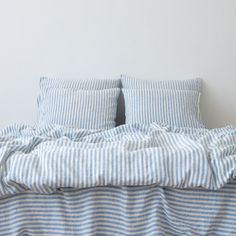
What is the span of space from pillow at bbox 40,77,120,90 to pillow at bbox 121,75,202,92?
0.09 m

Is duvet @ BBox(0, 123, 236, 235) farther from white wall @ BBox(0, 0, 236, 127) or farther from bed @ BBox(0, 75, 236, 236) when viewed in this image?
white wall @ BBox(0, 0, 236, 127)

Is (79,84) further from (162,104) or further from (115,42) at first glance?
(162,104)

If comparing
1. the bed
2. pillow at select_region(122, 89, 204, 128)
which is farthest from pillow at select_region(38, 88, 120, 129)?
the bed

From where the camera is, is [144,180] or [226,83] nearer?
[144,180]

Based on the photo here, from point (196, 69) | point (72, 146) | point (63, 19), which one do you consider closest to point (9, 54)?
point (63, 19)

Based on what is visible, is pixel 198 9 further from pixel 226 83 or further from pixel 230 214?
pixel 230 214

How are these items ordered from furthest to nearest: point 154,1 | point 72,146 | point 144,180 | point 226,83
Answer: point 226,83 < point 154,1 < point 72,146 < point 144,180

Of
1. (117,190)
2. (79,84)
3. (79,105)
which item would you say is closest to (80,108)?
(79,105)

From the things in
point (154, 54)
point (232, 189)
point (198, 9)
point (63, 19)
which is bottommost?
point (232, 189)

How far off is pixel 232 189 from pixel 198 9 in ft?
4.59

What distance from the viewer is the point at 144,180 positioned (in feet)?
3.33

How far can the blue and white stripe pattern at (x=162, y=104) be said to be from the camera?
1.78 m

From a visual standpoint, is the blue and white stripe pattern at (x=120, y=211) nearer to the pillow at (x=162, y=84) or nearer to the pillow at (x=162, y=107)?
the pillow at (x=162, y=107)

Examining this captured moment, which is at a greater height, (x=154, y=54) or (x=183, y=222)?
(x=154, y=54)
